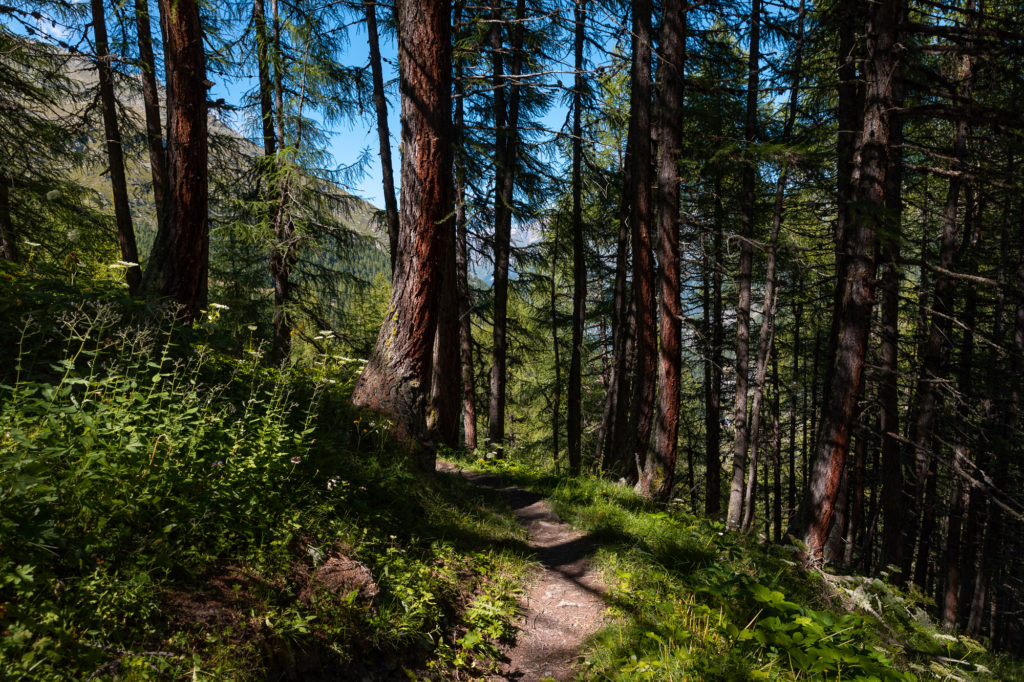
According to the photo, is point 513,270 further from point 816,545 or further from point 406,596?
point 406,596

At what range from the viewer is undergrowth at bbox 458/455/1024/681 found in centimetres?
275

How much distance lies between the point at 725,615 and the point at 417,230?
4.42 meters

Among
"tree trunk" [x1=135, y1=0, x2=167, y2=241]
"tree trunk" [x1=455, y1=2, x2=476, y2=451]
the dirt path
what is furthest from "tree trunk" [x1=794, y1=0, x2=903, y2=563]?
"tree trunk" [x1=135, y1=0, x2=167, y2=241]

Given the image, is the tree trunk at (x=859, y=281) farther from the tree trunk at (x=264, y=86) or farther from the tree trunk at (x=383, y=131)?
the tree trunk at (x=264, y=86)

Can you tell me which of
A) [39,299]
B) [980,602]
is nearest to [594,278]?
[39,299]

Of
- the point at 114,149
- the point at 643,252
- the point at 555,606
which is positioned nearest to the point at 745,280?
the point at 643,252

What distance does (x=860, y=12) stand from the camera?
733 centimetres

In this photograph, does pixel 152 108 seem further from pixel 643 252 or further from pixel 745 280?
pixel 745 280

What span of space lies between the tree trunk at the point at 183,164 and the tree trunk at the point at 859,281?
839 centimetres

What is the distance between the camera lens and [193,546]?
98.3 inches

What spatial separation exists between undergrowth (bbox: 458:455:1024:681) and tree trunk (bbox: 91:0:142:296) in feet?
32.1

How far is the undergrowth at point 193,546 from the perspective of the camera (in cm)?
191

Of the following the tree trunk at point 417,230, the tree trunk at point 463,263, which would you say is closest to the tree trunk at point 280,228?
the tree trunk at point 463,263

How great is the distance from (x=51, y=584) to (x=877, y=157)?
29.1ft
